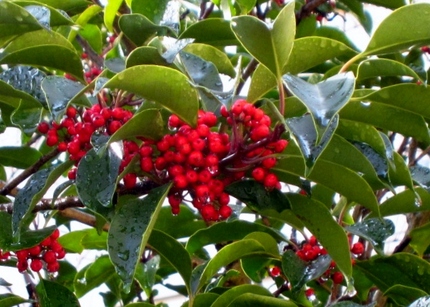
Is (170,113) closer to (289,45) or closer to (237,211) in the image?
(289,45)

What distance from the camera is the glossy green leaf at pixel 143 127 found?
0.93m

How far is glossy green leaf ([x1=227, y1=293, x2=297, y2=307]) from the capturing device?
105 centimetres

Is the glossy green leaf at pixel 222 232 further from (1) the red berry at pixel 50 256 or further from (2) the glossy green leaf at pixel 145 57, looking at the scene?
(2) the glossy green leaf at pixel 145 57

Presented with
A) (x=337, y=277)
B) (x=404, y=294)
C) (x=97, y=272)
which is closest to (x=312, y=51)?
(x=404, y=294)

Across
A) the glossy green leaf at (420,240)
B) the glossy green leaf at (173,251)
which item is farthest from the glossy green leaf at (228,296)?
the glossy green leaf at (420,240)

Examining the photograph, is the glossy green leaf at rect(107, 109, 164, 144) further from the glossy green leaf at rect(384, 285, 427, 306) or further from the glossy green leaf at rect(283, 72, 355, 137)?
the glossy green leaf at rect(384, 285, 427, 306)

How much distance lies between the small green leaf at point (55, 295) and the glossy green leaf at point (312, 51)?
0.59 metres

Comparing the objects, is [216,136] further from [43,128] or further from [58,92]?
[43,128]

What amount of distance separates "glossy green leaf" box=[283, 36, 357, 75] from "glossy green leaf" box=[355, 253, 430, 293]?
406mm

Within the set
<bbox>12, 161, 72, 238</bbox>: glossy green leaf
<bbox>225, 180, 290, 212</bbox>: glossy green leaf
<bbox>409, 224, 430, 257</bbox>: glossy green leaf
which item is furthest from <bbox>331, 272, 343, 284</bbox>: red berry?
<bbox>12, 161, 72, 238</bbox>: glossy green leaf

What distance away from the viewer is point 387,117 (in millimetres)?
1053

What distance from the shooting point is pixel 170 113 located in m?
1.07

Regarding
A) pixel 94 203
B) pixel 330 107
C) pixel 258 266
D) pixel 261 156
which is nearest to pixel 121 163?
pixel 94 203

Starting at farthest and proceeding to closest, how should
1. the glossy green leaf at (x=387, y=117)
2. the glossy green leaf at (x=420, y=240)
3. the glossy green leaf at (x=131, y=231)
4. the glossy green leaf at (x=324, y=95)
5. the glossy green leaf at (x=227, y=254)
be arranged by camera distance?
the glossy green leaf at (x=420, y=240), the glossy green leaf at (x=227, y=254), the glossy green leaf at (x=387, y=117), the glossy green leaf at (x=131, y=231), the glossy green leaf at (x=324, y=95)
